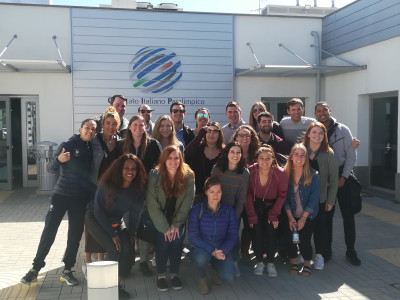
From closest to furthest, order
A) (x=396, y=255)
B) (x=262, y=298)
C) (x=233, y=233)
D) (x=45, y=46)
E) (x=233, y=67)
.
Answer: (x=262, y=298) → (x=233, y=233) → (x=396, y=255) → (x=45, y=46) → (x=233, y=67)

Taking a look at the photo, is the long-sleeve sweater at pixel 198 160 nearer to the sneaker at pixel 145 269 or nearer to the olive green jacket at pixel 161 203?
the olive green jacket at pixel 161 203

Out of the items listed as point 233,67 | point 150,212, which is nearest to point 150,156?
point 150,212

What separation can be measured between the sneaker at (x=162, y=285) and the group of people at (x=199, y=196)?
0.01 m

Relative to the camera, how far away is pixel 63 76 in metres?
10.6

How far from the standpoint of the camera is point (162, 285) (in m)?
4.48

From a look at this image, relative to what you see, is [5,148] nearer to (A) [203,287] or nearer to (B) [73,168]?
(B) [73,168]

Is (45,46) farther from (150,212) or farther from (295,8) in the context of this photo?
(295,8)

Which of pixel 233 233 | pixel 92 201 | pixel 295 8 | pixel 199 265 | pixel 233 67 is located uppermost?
pixel 295 8

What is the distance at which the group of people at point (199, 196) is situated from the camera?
449cm

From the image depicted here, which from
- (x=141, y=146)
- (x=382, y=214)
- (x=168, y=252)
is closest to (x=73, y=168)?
(x=141, y=146)

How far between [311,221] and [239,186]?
0.97 metres

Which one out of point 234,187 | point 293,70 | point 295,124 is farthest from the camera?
point 293,70

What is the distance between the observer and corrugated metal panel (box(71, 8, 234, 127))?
10594mm

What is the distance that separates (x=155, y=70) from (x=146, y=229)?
22.2 ft
